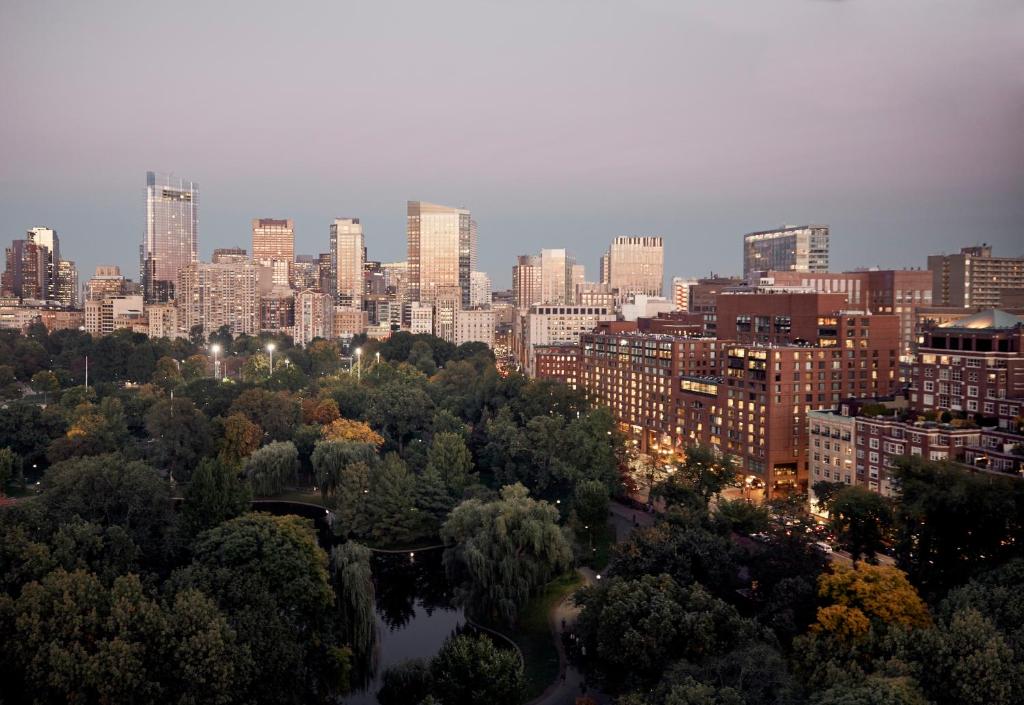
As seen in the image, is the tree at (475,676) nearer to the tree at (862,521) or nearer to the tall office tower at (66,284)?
the tree at (862,521)

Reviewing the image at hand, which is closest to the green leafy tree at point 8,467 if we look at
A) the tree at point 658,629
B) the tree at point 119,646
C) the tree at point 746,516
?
the tree at point 119,646

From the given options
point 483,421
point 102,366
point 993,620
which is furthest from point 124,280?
point 993,620

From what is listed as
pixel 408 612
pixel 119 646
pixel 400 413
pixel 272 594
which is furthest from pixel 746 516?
pixel 400 413

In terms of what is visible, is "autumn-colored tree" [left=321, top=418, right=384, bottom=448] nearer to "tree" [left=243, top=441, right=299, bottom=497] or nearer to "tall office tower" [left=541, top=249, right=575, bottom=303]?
"tree" [left=243, top=441, right=299, bottom=497]

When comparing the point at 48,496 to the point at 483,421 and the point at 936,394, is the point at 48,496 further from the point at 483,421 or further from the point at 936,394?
the point at 936,394

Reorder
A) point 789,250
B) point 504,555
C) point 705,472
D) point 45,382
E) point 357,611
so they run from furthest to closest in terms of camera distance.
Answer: point 789,250 < point 45,382 < point 705,472 < point 504,555 < point 357,611

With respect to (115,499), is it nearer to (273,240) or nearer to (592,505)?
(592,505)
